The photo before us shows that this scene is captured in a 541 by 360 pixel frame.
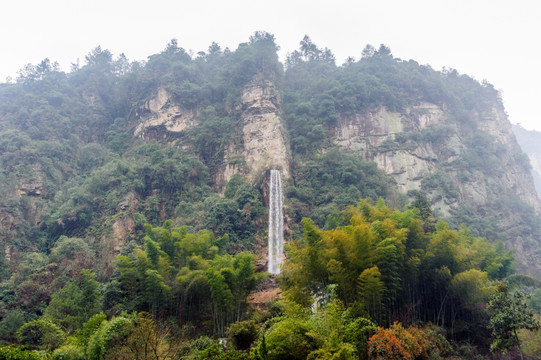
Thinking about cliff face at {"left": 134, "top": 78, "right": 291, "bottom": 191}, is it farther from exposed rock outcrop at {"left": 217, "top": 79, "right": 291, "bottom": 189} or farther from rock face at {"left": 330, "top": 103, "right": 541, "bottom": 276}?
rock face at {"left": 330, "top": 103, "right": 541, "bottom": 276}

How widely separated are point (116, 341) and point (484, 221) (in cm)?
2748

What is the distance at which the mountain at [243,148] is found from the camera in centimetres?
2317

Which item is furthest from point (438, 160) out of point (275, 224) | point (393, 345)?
point (393, 345)

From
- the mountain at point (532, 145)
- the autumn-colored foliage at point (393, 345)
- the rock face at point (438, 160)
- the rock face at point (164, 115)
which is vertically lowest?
the autumn-colored foliage at point (393, 345)

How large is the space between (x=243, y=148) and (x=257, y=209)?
707cm

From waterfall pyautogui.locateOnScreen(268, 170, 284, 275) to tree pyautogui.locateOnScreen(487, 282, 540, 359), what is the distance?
12846 mm

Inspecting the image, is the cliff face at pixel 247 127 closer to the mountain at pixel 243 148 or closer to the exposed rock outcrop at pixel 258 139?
the exposed rock outcrop at pixel 258 139

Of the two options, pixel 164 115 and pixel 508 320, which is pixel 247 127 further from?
pixel 508 320

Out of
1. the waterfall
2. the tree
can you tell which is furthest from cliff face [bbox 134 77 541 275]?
the tree

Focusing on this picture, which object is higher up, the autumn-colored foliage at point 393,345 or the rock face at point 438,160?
the rock face at point 438,160

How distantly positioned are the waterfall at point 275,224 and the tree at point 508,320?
506 inches

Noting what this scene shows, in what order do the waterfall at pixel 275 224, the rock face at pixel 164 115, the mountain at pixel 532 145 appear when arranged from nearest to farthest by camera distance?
the waterfall at pixel 275 224
the rock face at pixel 164 115
the mountain at pixel 532 145

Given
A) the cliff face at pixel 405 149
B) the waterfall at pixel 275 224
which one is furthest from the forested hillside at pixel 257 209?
the waterfall at pixel 275 224

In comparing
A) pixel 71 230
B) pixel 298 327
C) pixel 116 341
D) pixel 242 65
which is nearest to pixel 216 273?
pixel 116 341
